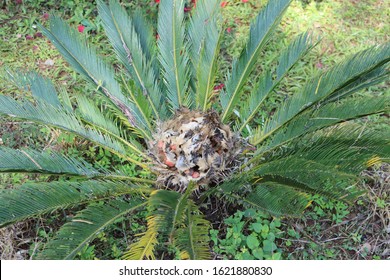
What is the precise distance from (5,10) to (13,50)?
1.80 ft

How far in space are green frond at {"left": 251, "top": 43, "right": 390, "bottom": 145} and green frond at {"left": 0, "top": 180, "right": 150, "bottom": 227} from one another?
107 centimetres

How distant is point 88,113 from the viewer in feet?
9.43

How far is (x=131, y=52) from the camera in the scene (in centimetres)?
298

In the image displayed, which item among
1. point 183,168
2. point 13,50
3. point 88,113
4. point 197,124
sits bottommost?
point 183,168

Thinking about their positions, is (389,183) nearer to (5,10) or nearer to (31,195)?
(31,195)

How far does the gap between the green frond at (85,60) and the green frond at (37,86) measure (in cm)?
27

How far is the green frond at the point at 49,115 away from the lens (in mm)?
2566

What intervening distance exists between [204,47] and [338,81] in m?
0.88

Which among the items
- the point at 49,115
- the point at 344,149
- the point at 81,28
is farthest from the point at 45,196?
the point at 81,28

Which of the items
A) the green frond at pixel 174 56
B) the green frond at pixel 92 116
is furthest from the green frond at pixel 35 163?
the green frond at pixel 174 56

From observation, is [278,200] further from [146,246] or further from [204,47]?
[204,47]

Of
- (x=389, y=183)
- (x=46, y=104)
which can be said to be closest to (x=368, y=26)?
(x=389, y=183)

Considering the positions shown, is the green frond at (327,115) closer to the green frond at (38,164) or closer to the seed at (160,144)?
the seed at (160,144)
